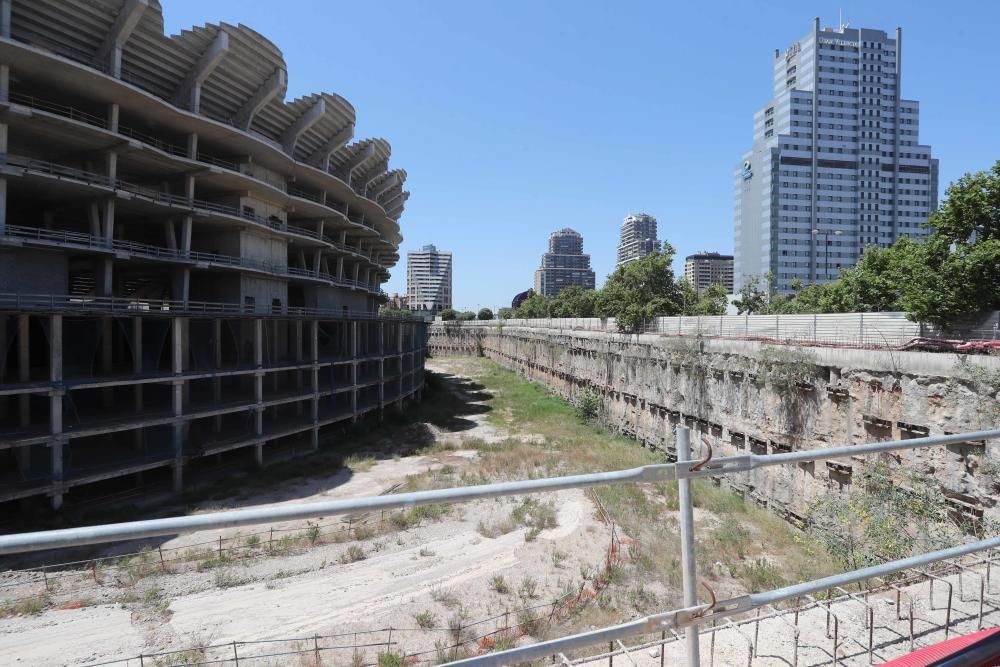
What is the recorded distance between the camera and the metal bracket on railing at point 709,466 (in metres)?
2.38

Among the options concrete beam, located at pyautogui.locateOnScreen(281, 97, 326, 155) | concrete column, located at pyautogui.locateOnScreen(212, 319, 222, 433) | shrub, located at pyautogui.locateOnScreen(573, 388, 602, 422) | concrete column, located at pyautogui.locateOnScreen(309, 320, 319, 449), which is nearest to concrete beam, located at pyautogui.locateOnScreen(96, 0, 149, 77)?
concrete beam, located at pyautogui.locateOnScreen(281, 97, 326, 155)

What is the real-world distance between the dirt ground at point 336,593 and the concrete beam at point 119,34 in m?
20.8

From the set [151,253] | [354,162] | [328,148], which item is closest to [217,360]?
[151,253]

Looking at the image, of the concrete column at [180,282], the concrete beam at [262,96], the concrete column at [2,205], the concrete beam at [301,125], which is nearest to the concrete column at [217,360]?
the concrete column at [180,282]

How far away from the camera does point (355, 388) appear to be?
32.4m

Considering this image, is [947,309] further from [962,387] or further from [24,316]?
Result: [24,316]

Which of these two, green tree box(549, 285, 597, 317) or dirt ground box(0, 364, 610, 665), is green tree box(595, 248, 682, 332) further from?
dirt ground box(0, 364, 610, 665)

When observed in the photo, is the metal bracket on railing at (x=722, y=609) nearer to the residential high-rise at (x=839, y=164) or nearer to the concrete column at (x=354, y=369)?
the concrete column at (x=354, y=369)

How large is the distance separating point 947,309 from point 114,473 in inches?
1262

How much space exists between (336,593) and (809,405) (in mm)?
15500

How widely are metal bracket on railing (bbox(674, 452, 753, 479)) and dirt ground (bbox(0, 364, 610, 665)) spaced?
326 inches

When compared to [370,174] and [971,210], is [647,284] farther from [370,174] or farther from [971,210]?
[971,210]

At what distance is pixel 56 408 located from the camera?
1747 centimetres

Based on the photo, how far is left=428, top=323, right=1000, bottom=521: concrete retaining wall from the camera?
1234 centimetres
